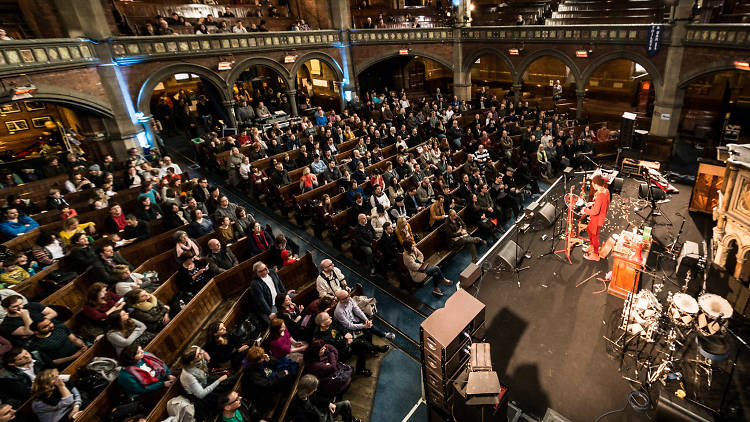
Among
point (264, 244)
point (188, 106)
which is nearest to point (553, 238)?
point (264, 244)

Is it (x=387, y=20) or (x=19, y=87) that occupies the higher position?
(x=387, y=20)

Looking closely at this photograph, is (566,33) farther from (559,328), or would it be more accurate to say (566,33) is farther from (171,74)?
(171,74)

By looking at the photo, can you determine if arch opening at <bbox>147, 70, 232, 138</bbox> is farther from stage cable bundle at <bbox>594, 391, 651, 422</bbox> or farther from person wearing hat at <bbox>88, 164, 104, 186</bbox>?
stage cable bundle at <bbox>594, 391, 651, 422</bbox>

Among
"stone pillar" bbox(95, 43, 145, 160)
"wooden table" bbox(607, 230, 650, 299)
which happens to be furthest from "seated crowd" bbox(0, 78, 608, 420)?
"wooden table" bbox(607, 230, 650, 299)

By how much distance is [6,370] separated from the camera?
4.21 meters

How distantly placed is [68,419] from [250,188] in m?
7.29

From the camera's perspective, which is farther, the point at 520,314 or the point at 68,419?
the point at 520,314

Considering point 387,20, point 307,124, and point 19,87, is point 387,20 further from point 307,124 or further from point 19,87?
point 19,87

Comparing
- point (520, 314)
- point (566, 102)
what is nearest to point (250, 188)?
point (520, 314)

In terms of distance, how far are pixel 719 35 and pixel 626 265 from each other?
10.0 m

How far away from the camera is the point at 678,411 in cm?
402

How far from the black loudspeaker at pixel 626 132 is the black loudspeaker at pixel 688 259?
615 cm

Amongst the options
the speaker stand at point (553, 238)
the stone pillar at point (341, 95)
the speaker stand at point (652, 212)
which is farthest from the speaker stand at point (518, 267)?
the stone pillar at point (341, 95)

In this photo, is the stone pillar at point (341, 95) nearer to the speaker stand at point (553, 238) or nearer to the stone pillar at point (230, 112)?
the stone pillar at point (230, 112)
